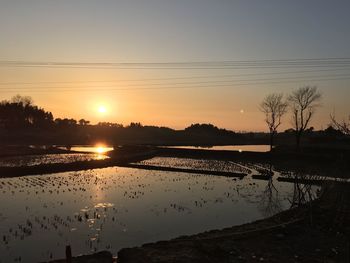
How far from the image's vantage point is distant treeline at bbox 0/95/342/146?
94188 mm

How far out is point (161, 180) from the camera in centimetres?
3388

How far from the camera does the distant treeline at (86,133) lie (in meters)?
94.2

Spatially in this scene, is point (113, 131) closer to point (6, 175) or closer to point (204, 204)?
point (6, 175)

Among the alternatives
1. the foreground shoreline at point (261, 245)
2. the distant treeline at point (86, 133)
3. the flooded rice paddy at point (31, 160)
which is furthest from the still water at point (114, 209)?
the distant treeline at point (86, 133)

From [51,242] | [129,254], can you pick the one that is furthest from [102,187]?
[129,254]

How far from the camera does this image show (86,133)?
122125mm

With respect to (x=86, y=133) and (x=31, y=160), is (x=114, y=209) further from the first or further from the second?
(x=86, y=133)

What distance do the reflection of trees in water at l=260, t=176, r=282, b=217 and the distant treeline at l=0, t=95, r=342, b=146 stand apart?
5402 centimetres

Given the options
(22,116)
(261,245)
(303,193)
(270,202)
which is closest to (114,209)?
(270,202)

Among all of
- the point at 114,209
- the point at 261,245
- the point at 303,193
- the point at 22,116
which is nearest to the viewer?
the point at 261,245

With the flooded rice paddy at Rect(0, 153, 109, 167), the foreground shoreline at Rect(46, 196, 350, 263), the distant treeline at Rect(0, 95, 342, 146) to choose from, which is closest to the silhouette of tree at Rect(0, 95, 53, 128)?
the distant treeline at Rect(0, 95, 342, 146)

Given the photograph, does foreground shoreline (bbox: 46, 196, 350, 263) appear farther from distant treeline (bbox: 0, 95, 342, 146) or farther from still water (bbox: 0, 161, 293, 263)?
distant treeline (bbox: 0, 95, 342, 146)

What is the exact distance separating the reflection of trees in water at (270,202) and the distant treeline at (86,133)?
177ft

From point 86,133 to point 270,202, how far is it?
104 metres
